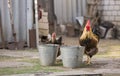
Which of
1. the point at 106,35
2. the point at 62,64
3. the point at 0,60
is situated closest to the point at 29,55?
the point at 0,60

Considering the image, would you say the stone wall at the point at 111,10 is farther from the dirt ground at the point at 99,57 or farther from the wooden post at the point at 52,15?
the dirt ground at the point at 99,57

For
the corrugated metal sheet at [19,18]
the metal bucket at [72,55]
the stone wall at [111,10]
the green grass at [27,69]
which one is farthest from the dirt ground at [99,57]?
the stone wall at [111,10]

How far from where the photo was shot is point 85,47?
→ 9867 mm

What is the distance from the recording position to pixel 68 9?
18.5 m

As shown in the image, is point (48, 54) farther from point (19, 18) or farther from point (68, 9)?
point (68, 9)

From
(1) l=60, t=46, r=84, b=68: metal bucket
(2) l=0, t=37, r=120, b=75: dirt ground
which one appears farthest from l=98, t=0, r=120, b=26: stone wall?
(1) l=60, t=46, r=84, b=68: metal bucket

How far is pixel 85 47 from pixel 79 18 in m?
8.69

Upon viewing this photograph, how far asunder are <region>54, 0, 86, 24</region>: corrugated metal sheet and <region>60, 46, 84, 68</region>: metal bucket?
28.5ft

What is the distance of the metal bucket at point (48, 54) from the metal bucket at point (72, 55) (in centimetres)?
27

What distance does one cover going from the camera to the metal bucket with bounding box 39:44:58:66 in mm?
9586

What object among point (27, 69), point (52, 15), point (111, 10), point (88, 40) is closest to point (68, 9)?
point (52, 15)

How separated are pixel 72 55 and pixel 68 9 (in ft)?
30.8

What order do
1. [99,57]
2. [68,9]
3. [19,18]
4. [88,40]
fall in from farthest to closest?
[68,9] < [19,18] < [99,57] < [88,40]

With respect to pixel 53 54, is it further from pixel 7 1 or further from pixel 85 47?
pixel 7 1
